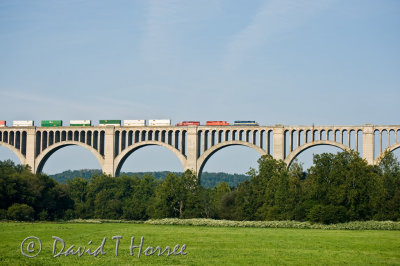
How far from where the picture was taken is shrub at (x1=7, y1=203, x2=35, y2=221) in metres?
61.5

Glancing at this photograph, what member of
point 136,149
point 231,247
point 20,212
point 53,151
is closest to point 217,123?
point 136,149

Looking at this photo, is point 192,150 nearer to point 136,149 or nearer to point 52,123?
point 136,149

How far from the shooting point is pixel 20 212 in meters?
62.7

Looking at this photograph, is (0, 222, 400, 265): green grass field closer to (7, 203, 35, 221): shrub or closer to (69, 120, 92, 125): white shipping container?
(7, 203, 35, 221): shrub

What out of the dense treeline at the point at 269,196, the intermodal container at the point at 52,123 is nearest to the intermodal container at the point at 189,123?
the dense treeline at the point at 269,196

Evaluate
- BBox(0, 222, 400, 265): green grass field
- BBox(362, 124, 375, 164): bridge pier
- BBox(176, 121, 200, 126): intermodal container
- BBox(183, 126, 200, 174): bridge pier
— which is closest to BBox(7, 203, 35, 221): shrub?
BBox(0, 222, 400, 265): green grass field

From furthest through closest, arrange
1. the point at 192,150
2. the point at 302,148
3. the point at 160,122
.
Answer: the point at 160,122
the point at 192,150
the point at 302,148

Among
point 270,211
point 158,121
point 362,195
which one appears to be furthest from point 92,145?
point 362,195

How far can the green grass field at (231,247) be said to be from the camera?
29266 mm

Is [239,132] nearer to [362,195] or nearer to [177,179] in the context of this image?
[177,179]

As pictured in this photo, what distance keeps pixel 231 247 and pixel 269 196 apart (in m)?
28.8

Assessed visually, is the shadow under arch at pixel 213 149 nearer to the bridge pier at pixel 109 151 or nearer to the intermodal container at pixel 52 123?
the bridge pier at pixel 109 151

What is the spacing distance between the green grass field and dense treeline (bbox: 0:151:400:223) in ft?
33.0

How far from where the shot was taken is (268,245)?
3728cm
